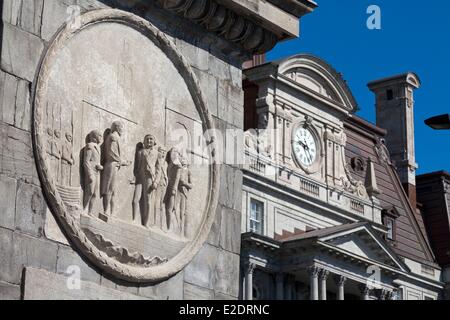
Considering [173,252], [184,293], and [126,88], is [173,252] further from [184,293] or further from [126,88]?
[126,88]

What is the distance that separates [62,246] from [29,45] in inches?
54.1

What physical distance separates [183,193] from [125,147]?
0.66 metres

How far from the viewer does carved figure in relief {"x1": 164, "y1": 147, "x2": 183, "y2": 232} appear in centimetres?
1028

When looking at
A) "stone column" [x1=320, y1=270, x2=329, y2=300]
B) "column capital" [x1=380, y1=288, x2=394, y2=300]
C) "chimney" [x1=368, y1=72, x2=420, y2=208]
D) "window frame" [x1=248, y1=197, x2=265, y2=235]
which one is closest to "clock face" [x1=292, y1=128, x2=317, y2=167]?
"window frame" [x1=248, y1=197, x2=265, y2=235]

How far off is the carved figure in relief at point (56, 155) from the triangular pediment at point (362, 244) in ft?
125

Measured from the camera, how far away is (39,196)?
9.34 m

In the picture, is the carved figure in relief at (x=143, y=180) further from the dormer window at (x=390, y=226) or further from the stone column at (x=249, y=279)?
the dormer window at (x=390, y=226)

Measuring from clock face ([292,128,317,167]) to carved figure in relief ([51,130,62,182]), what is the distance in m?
41.3

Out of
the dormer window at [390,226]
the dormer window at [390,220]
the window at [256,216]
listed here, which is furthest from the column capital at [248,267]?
the dormer window at [390,226]

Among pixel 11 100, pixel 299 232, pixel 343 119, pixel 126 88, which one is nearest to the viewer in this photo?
pixel 11 100

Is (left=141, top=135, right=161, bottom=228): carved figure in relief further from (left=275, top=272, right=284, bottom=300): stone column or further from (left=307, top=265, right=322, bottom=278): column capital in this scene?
(left=275, top=272, right=284, bottom=300): stone column

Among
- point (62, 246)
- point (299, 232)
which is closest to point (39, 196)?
point (62, 246)

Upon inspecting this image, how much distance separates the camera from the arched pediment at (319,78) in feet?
166

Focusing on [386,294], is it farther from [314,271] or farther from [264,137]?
[264,137]
